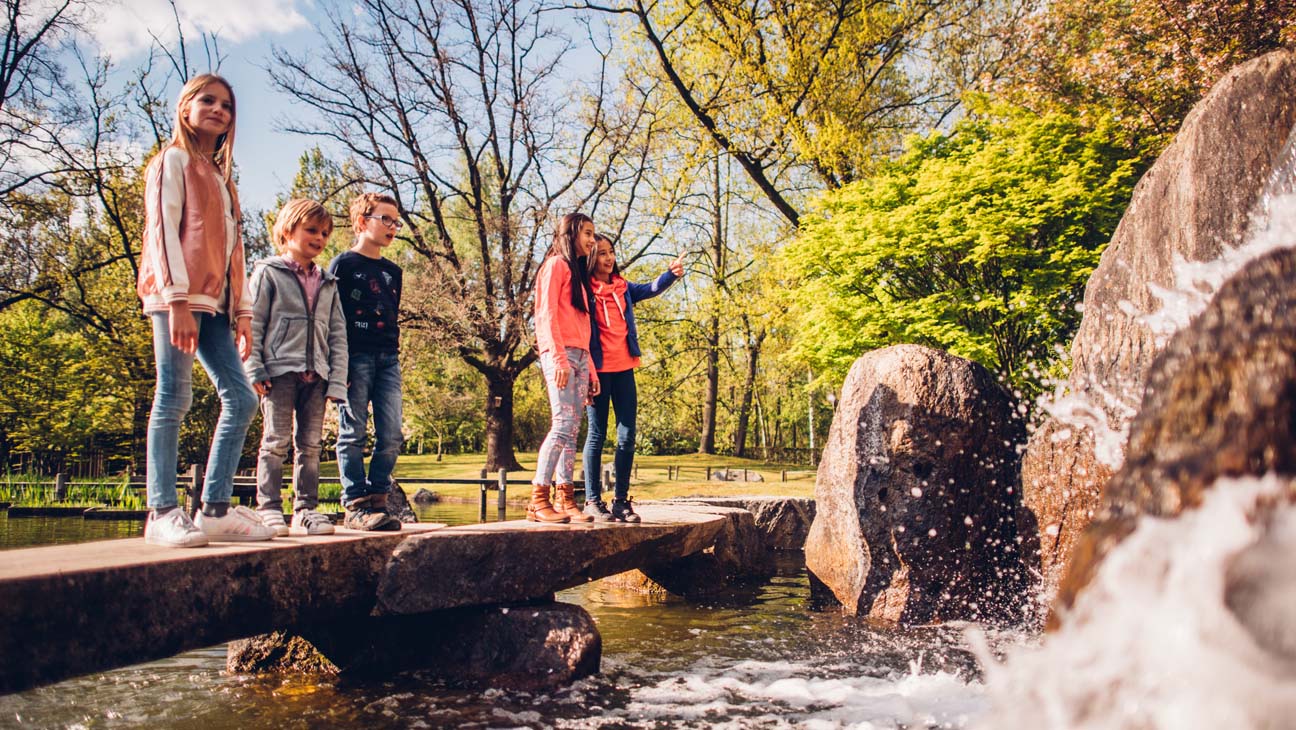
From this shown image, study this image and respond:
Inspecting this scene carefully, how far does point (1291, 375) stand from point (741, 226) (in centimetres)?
3180

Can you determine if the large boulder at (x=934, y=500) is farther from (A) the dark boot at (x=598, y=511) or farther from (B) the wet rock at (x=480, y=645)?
(B) the wet rock at (x=480, y=645)

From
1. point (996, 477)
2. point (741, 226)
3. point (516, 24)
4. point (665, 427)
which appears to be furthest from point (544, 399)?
point (996, 477)

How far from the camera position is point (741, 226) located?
32719 millimetres

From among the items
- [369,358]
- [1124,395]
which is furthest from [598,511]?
[1124,395]

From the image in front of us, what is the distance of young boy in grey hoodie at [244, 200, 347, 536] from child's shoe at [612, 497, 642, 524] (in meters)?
2.00

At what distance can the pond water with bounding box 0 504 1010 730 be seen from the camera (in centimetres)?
357

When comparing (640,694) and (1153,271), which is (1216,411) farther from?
(1153,271)

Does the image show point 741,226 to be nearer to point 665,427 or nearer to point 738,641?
point 665,427

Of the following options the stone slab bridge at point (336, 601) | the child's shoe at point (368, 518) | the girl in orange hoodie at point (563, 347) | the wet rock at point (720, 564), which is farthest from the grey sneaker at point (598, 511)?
the child's shoe at point (368, 518)

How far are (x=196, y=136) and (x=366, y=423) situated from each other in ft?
5.95

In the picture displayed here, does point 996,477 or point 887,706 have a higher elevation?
point 996,477

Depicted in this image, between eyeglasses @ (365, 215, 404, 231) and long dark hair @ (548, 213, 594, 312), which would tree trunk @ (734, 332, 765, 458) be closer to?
long dark hair @ (548, 213, 594, 312)

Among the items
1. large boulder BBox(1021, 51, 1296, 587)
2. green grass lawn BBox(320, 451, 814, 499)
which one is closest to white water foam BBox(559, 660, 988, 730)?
large boulder BBox(1021, 51, 1296, 587)

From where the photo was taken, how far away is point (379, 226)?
5.07m
